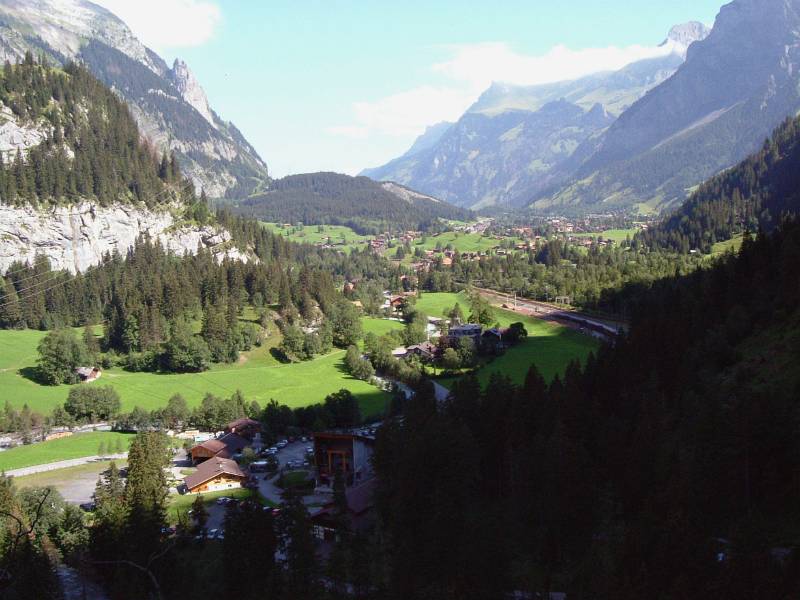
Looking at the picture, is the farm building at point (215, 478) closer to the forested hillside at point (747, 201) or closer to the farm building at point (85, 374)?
the farm building at point (85, 374)

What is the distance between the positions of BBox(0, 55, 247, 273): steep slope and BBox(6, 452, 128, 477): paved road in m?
73.1

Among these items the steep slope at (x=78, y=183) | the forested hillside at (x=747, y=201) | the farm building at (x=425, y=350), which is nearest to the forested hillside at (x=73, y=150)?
the steep slope at (x=78, y=183)

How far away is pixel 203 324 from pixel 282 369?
48.1ft

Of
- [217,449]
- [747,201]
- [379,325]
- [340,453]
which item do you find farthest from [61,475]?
[747,201]

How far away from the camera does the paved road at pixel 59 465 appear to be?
61197 millimetres

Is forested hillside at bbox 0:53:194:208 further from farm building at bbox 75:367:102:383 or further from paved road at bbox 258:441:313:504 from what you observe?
paved road at bbox 258:441:313:504

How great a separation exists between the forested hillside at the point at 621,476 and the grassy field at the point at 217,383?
33547mm

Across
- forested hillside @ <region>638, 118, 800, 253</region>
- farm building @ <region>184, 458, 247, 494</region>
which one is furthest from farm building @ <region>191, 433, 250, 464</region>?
forested hillside @ <region>638, 118, 800, 253</region>

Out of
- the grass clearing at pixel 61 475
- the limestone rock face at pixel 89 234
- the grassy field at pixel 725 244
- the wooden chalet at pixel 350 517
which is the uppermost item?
the limestone rock face at pixel 89 234

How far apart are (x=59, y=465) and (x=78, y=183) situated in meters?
89.1

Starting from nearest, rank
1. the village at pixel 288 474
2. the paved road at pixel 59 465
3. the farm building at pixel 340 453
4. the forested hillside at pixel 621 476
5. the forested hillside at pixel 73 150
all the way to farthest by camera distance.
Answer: the forested hillside at pixel 621 476
the village at pixel 288 474
the farm building at pixel 340 453
the paved road at pixel 59 465
the forested hillside at pixel 73 150

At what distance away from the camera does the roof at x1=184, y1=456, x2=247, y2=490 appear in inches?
2217

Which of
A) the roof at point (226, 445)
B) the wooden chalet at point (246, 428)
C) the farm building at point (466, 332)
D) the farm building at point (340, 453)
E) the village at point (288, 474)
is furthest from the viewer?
the farm building at point (466, 332)

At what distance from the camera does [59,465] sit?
64000 millimetres
